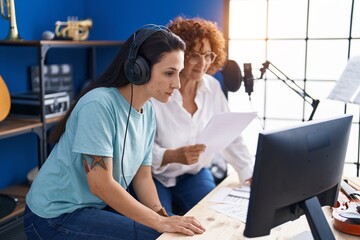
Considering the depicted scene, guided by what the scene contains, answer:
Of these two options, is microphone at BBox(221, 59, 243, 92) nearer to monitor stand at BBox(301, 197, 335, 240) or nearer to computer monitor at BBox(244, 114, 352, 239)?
computer monitor at BBox(244, 114, 352, 239)

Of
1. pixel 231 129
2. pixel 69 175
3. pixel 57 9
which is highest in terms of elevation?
pixel 57 9

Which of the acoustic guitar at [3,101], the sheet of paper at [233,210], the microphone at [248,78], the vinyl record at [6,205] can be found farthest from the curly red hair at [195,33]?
the vinyl record at [6,205]

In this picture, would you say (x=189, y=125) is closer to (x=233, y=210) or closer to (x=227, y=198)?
(x=227, y=198)

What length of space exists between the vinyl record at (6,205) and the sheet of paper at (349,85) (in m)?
1.80

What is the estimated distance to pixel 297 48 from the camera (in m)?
3.00

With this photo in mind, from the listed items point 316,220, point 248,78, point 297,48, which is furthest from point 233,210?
point 297,48

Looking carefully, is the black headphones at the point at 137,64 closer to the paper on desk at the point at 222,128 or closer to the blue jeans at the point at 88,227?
the paper on desk at the point at 222,128

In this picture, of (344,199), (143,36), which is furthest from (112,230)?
(344,199)

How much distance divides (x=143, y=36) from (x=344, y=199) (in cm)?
88

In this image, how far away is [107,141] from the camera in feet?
4.57

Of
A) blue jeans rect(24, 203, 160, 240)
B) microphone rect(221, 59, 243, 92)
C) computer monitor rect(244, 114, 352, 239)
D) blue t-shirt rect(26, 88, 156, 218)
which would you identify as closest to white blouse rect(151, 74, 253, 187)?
microphone rect(221, 59, 243, 92)

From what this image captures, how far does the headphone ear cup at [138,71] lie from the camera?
4.59 ft

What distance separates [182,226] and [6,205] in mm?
1602

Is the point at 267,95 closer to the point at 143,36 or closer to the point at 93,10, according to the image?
the point at 93,10
